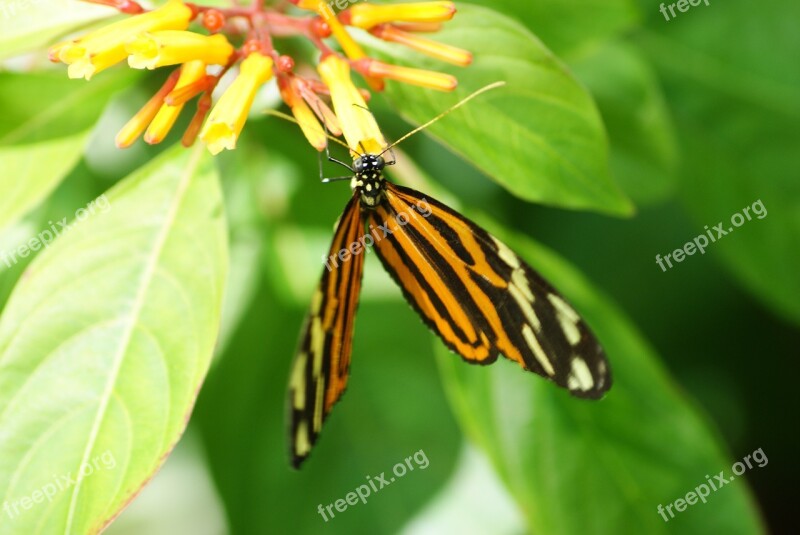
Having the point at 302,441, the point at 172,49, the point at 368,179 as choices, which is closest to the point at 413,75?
the point at 368,179

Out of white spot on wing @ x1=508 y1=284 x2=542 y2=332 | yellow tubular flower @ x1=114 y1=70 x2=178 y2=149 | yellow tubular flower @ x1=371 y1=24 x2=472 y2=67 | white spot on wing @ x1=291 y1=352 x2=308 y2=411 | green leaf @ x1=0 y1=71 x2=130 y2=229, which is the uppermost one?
green leaf @ x1=0 y1=71 x2=130 y2=229

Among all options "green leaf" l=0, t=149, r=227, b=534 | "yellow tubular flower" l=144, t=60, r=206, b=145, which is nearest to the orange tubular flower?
"yellow tubular flower" l=144, t=60, r=206, b=145

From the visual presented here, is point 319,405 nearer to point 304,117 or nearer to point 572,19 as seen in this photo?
point 304,117

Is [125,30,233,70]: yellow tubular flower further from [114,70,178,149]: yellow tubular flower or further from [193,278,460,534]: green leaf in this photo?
[193,278,460,534]: green leaf

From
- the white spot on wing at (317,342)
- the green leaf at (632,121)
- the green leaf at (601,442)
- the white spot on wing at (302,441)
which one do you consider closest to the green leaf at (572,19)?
the green leaf at (632,121)

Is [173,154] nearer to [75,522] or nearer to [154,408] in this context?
[154,408]

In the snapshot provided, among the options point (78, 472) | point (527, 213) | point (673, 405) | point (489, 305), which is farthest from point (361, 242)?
point (527, 213)

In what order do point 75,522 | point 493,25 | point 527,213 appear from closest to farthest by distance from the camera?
1. point 75,522
2. point 493,25
3. point 527,213
